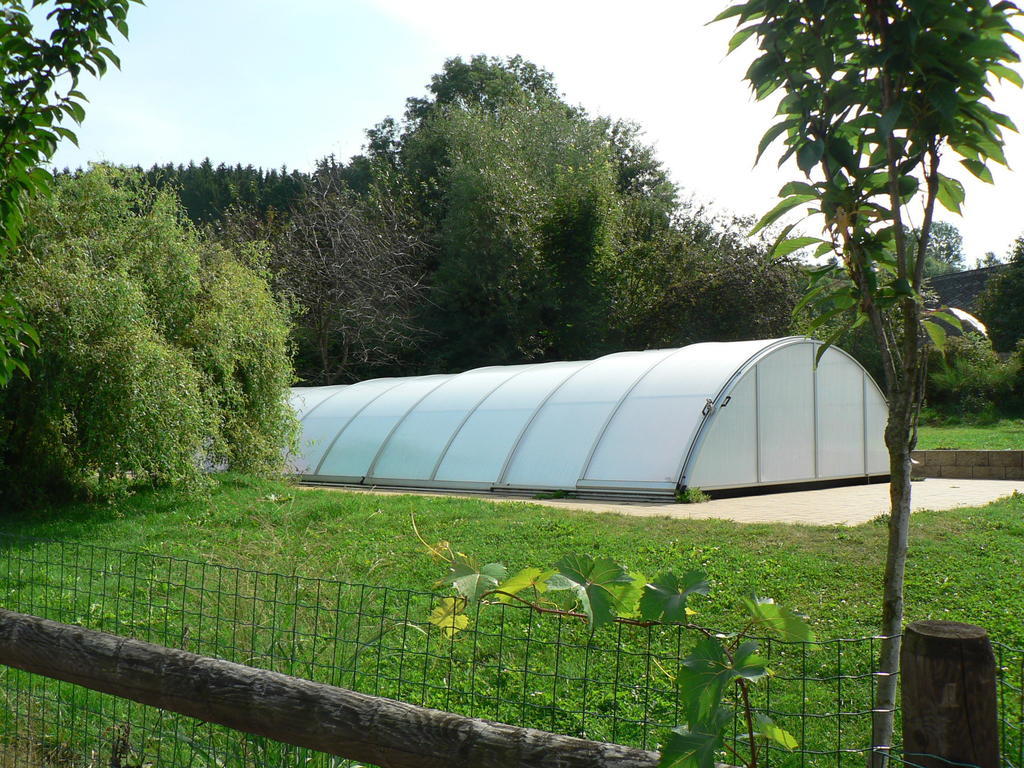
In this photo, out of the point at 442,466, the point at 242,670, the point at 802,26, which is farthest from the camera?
the point at 442,466

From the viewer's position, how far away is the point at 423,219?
31422mm

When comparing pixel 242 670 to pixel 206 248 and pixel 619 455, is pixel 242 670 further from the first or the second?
pixel 206 248

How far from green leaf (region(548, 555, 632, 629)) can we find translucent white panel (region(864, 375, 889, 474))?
14.4 metres

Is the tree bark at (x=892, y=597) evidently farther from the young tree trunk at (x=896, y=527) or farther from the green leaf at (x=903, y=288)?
the green leaf at (x=903, y=288)

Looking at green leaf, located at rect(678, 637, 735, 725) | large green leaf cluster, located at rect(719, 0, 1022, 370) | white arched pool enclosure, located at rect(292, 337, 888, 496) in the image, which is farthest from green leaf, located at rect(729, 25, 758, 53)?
white arched pool enclosure, located at rect(292, 337, 888, 496)

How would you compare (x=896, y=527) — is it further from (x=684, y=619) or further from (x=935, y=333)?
(x=684, y=619)

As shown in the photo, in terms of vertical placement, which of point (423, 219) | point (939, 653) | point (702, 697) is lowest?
point (702, 697)

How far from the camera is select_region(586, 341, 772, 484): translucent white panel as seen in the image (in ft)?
40.2

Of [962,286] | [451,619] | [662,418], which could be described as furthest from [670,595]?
[962,286]

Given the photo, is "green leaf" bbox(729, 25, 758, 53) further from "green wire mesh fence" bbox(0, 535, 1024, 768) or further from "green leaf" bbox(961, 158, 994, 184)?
"green wire mesh fence" bbox(0, 535, 1024, 768)

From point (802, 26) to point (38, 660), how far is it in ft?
9.76

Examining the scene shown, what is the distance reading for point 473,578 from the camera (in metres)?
2.40

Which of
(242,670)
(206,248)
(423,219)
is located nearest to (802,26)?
(242,670)

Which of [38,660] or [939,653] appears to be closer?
[939,653]
